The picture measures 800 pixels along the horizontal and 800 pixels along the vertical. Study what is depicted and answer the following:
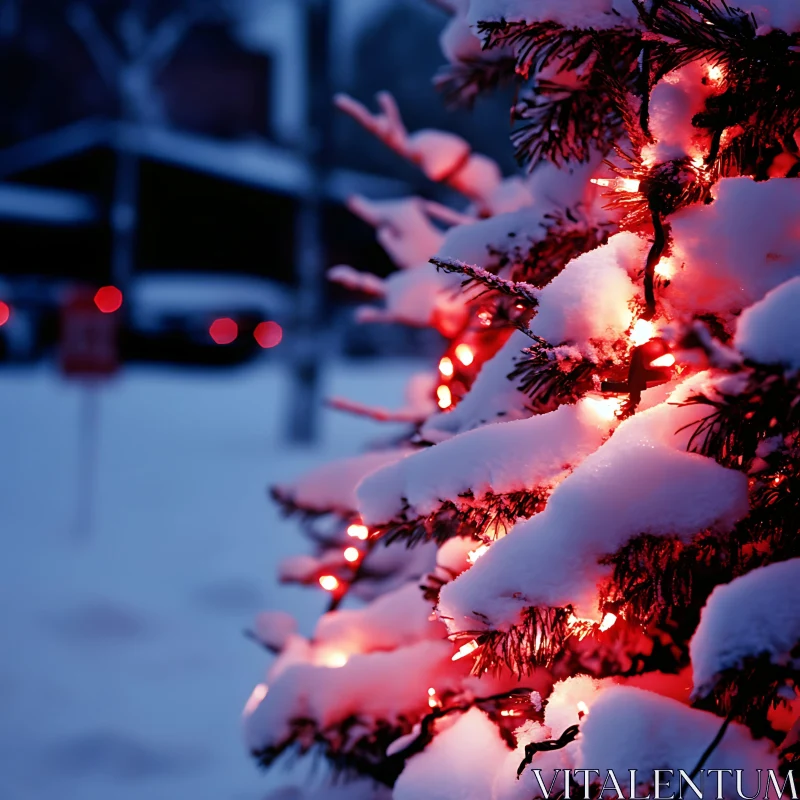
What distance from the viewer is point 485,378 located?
1.40m

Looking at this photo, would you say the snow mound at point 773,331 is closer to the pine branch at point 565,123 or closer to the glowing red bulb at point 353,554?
the pine branch at point 565,123

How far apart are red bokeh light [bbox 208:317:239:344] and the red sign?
9.58 m

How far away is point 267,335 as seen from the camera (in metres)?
15.8

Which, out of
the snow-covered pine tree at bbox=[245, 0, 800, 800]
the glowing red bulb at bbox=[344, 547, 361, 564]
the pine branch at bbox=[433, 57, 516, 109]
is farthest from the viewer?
the glowing red bulb at bbox=[344, 547, 361, 564]

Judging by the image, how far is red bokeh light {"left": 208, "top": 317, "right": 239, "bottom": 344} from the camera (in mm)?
15078

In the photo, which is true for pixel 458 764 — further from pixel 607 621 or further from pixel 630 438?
pixel 630 438

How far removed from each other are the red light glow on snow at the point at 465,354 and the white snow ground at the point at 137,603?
3.32 ft

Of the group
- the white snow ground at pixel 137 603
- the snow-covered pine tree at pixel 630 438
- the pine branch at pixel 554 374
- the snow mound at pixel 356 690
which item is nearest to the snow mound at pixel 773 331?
the snow-covered pine tree at pixel 630 438

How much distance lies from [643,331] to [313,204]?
809 cm

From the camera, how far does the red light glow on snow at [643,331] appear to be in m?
1.02

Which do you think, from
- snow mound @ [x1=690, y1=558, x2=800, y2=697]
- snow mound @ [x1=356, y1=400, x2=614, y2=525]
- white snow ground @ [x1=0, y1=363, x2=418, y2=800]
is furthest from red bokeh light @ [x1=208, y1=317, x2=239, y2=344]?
snow mound @ [x1=690, y1=558, x2=800, y2=697]

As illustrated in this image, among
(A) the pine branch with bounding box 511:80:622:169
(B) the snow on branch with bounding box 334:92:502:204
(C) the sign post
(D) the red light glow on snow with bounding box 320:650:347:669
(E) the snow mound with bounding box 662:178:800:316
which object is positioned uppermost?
(C) the sign post

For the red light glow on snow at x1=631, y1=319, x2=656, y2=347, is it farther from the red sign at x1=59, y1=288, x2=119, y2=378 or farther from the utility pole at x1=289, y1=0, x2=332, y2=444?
the utility pole at x1=289, y1=0, x2=332, y2=444

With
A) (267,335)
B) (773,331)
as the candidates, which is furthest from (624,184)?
(267,335)
